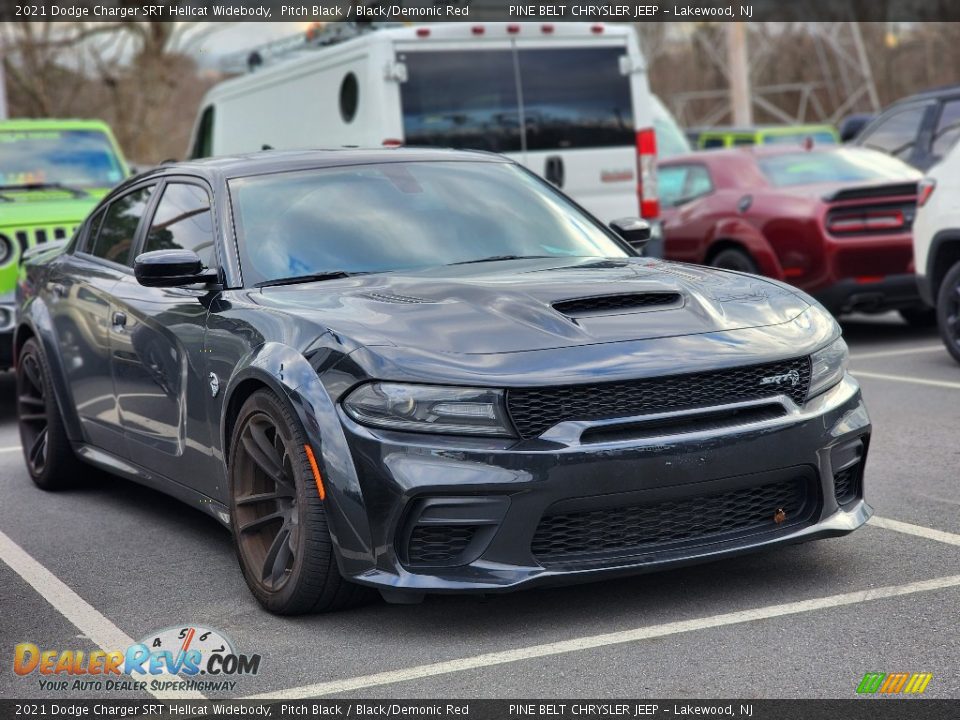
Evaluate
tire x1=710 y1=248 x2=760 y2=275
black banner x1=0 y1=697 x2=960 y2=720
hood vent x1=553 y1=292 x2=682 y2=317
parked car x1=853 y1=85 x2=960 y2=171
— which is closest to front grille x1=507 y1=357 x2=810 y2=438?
hood vent x1=553 y1=292 x2=682 y2=317

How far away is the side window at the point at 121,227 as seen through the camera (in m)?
6.39

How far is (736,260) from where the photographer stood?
464 inches

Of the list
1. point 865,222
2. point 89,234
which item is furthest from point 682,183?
point 89,234

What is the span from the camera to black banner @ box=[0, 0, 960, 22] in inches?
538

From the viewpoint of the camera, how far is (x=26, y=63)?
35094 mm

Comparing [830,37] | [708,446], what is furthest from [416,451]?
[830,37]

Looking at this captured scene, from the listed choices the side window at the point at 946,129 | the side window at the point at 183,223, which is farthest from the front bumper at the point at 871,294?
the side window at the point at 183,223

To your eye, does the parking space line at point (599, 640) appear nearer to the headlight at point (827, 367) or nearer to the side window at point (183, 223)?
the headlight at point (827, 367)

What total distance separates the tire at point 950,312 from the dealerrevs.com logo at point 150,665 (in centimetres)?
623

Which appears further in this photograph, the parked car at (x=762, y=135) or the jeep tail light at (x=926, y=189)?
the parked car at (x=762, y=135)

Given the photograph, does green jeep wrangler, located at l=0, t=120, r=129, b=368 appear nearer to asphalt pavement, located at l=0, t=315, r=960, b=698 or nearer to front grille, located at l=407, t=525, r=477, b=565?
asphalt pavement, located at l=0, t=315, r=960, b=698

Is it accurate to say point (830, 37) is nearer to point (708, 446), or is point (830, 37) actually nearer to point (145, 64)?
point (145, 64)

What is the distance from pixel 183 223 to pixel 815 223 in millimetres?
6303

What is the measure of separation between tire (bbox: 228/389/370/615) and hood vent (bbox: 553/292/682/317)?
0.92 m
